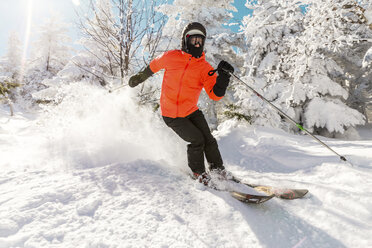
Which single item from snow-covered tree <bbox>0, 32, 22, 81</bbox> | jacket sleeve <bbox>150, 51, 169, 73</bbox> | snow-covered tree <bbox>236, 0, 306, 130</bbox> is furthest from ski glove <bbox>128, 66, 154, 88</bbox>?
snow-covered tree <bbox>0, 32, 22, 81</bbox>

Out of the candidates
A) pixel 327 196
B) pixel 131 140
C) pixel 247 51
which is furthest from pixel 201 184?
pixel 247 51

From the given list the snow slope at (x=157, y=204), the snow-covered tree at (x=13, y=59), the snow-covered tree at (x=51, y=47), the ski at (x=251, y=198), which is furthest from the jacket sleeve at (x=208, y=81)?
the snow-covered tree at (x=13, y=59)

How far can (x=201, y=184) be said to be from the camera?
2.91m

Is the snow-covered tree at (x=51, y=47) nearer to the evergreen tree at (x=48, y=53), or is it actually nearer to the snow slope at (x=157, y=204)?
the evergreen tree at (x=48, y=53)

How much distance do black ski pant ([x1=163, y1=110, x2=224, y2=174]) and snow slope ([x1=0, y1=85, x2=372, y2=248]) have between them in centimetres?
34

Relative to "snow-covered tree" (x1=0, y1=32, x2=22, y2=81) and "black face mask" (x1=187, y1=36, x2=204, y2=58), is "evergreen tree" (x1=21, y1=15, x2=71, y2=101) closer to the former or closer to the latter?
"snow-covered tree" (x1=0, y1=32, x2=22, y2=81)

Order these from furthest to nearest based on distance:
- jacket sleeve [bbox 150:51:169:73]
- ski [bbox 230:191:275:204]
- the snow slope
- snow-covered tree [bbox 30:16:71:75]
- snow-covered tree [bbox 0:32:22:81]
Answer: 1. snow-covered tree [bbox 0:32:22:81]
2. snow-covered tree [bbox 30:16:71:75]
3. jacket sleeve [bbox 150:51:169:73]
4. ski [bbox 230:191:275:204]
5. the snow slope

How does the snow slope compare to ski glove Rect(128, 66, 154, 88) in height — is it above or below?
below

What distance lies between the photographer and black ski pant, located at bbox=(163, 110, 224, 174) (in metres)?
3.21

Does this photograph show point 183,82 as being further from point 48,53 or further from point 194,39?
point 48,53

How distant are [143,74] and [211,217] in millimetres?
2772

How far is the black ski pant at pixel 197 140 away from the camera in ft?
10.5

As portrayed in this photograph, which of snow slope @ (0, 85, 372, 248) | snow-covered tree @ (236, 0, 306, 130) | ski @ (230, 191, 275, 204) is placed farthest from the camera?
snow-covered tree @ (236, 0, 306, 130)

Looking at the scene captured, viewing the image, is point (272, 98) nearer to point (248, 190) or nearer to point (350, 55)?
point (350, 55)
